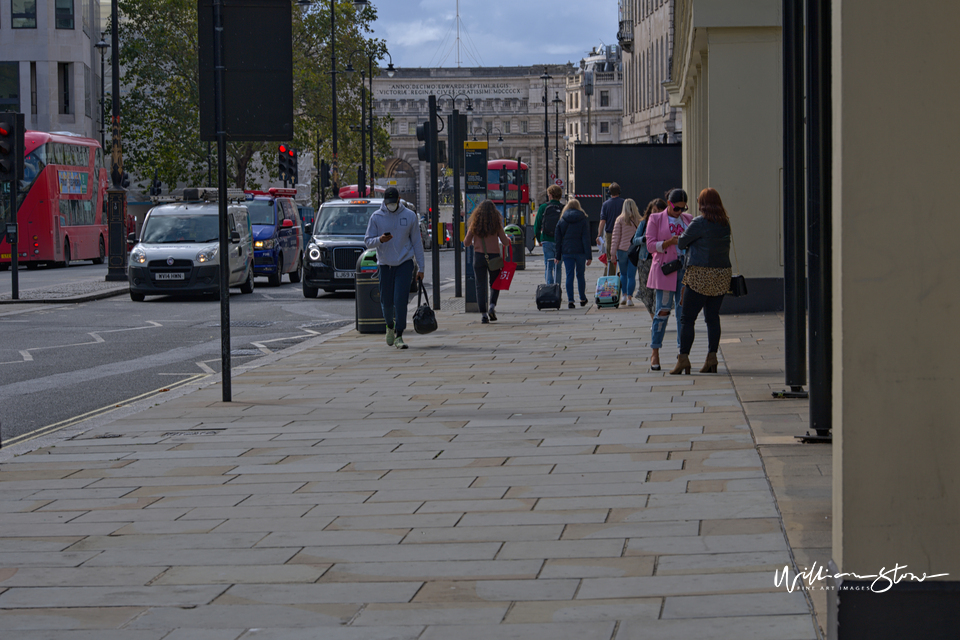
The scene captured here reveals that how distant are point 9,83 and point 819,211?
206 ft

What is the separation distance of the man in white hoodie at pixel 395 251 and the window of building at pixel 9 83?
181ft

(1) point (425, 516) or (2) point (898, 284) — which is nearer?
(2) point (898, 284)

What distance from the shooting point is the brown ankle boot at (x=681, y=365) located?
424 inches

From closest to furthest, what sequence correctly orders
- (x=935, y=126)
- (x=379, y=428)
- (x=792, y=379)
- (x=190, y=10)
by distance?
(x=935, y=126) < (x=379, y=428) < (x=792, y=379) < (x=190, y=10)

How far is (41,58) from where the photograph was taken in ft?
210

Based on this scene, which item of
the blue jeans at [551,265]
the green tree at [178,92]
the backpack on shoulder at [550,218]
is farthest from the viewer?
the green tree at [178,92]

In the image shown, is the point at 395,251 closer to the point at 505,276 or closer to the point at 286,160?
the point at 505,276

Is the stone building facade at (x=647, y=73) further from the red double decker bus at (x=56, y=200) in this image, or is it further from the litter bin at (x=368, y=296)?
the litter bin at (x=368, y=296)

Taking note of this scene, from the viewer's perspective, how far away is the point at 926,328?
3562 mm

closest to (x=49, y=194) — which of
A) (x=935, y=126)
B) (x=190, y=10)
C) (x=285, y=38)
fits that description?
(x=190, y=10)

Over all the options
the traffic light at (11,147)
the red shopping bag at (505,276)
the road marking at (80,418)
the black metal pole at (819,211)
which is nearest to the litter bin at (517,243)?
A: the traffic light at (11,147)

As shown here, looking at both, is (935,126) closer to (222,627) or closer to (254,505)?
(222,627)

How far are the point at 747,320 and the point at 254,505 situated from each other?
10.8m

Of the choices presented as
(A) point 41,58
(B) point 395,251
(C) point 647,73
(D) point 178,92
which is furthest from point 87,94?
(B) point 395,251
